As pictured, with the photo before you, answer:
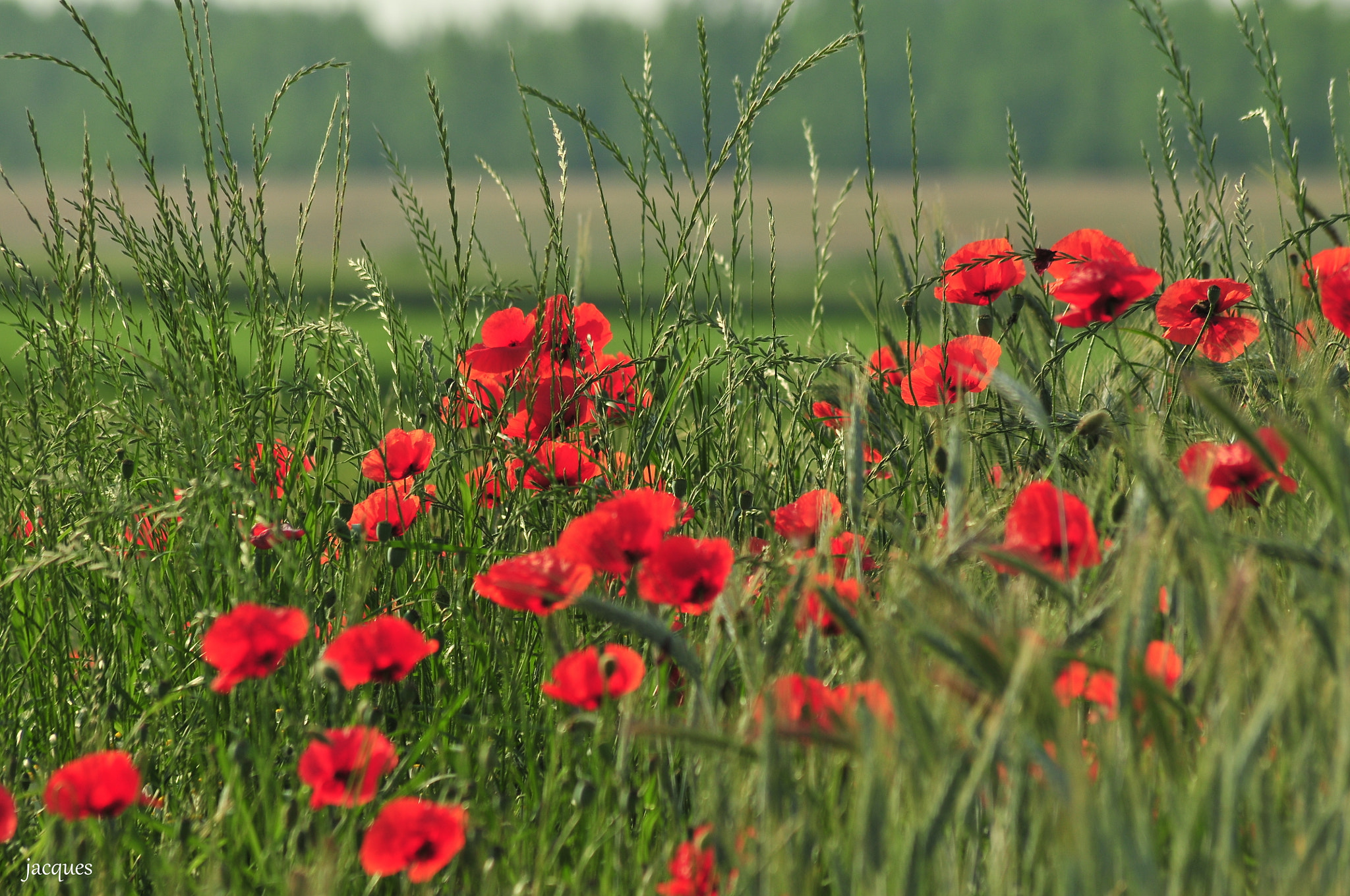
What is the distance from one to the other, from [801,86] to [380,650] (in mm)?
46289

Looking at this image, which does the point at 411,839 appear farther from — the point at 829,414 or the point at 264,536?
the point at 829,414

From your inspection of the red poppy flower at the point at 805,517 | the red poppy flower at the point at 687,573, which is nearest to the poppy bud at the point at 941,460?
the red poppy flower at the point at 805,517

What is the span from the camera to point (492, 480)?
5.52 ft

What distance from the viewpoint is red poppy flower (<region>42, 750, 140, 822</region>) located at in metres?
0.90

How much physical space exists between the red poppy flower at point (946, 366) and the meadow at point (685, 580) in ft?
0.04

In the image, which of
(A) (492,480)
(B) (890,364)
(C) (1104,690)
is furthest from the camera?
(B) (890,364)

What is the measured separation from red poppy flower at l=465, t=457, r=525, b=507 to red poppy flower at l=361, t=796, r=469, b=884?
0.64m

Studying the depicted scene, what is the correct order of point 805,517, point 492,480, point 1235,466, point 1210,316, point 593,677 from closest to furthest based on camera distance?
point 593,677, point 1235,466, point 805,517, point 1210,316, point 492,480

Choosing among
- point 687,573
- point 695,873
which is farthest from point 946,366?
point 695,873

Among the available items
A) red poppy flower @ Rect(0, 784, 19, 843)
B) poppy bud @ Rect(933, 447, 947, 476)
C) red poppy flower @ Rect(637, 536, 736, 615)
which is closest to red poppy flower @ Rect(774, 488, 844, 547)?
poppy bud @ Rect(933, 447, 947, 476)

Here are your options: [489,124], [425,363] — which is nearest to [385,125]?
[489,124]

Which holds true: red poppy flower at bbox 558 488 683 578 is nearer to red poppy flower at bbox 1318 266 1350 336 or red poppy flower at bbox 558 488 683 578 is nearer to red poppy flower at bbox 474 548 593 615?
red poppy flower at bbox 474 548 593 615

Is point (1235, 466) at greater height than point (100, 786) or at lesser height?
greater

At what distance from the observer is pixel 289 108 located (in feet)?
149
